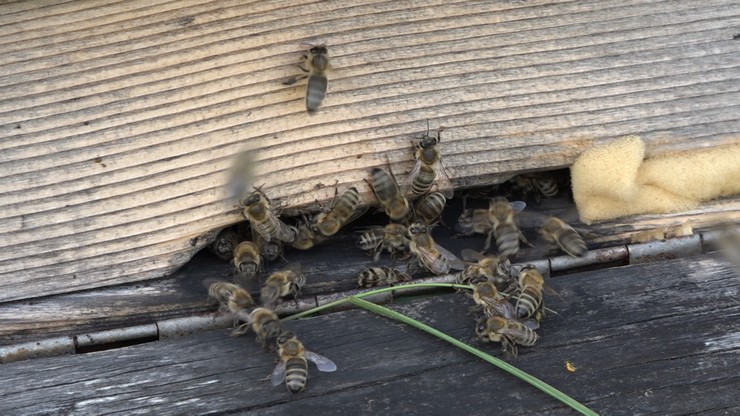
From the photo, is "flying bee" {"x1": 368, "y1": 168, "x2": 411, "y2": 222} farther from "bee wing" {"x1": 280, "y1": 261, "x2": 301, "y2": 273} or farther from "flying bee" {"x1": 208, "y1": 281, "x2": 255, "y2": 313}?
"flying bee" {"x1": 208, "y1": 281, "x2": 255, "y2": 313}

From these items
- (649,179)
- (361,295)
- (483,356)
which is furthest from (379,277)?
(649,179)

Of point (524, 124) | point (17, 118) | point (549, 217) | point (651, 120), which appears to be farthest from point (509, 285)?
point (17, 118)

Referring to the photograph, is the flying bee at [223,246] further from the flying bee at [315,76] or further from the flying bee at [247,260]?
the flying bee at [315,76]

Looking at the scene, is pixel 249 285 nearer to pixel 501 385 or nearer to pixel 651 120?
pixel 501 385

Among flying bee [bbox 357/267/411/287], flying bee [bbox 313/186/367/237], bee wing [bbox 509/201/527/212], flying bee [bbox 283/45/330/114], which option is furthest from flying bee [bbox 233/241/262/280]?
bee wing [bbox 509/201/527/212]

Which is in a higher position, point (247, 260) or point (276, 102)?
point (276, 102)

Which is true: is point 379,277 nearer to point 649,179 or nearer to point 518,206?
point 518,206
